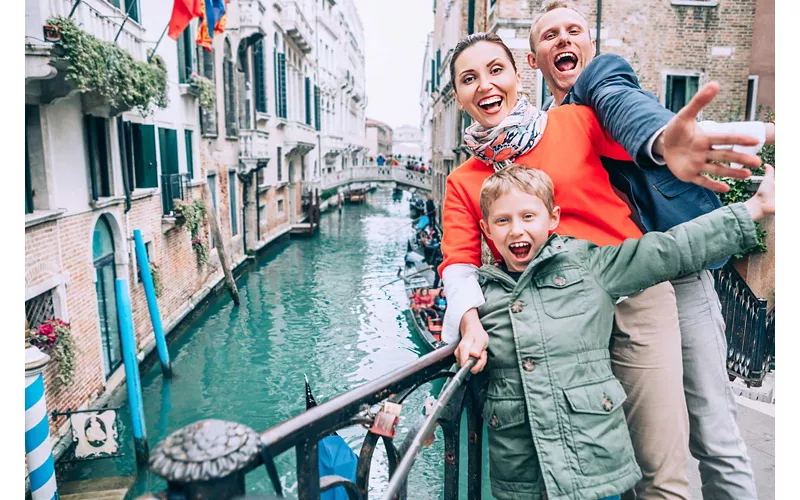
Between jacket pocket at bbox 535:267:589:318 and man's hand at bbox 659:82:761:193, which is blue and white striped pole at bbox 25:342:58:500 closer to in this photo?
jacket pocket at bbox 535:267:589:318

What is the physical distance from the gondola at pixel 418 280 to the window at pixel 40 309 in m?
4.34

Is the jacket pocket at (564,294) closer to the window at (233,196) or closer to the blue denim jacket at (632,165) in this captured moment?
the blue denim jacket at (632,165)

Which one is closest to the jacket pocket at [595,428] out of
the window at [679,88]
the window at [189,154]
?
the window at [679,88]

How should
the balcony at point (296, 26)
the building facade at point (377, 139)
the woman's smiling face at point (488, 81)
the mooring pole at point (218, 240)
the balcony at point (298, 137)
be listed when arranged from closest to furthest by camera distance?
the woman's smiling face at point (488, 81), the mooring pole at point (218, 240), the balcony at point (296, 26), the balcony at point (298, 137), the building facade at point (377, 139)

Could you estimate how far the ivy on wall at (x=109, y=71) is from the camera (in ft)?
13.0

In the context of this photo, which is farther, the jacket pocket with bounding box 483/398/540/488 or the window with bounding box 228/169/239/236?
the window with bounding box 228/169/239/236

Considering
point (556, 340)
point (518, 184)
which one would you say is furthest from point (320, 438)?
point (518, 184)

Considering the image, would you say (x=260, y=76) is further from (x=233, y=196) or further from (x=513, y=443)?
(x=513, y=443)

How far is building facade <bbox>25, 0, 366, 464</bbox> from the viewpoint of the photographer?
4.33 metres

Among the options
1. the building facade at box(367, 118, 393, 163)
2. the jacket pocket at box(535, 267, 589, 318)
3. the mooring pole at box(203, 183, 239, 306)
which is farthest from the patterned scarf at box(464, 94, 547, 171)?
the building facade at box(367, 118, 393, 163)

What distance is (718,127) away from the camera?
0.89m

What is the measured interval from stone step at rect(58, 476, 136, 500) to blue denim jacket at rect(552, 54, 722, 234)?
4.62m

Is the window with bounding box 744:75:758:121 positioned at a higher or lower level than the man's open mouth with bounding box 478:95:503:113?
higher

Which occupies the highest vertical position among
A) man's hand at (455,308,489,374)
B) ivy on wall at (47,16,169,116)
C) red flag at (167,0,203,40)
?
red flag at (167,0,203,40)
